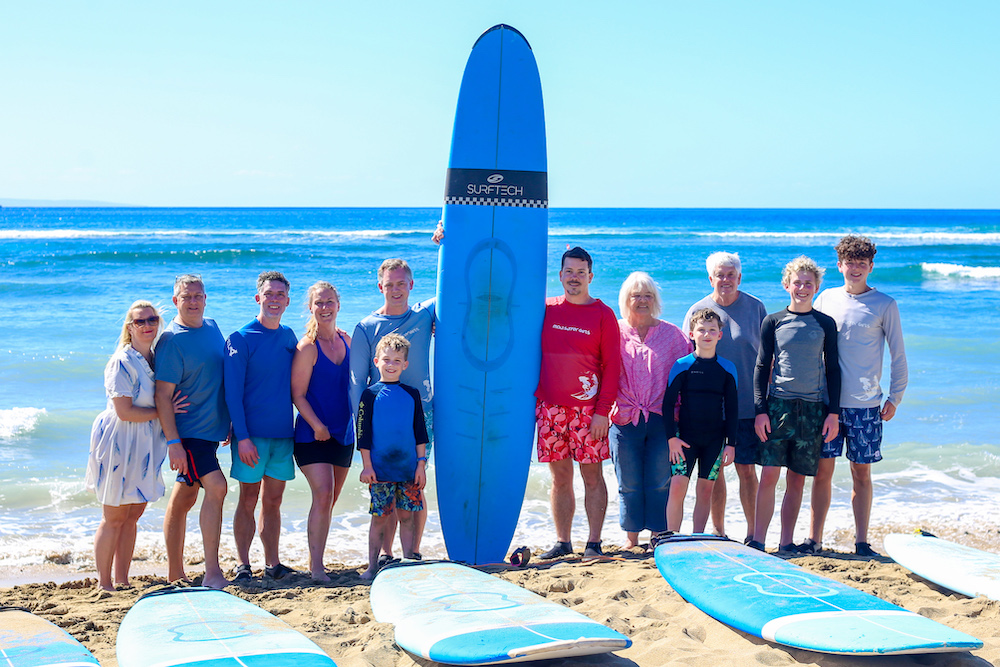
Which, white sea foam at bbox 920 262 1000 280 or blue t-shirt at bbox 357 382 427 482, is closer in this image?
blue t-shirt at bbox 357 382 427 482

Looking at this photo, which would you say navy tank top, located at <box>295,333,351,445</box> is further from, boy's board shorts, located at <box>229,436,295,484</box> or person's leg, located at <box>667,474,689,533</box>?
person's leg, located at <box>667,474,689,533</box>

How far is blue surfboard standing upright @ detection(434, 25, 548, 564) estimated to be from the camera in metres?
4.09

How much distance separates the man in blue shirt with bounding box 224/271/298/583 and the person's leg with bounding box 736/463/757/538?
7.41 ft

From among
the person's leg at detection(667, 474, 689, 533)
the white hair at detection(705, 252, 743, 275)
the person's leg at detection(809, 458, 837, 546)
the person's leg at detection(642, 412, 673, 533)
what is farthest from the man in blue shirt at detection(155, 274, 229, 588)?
the person's leg at detection(809, 458, 837, 546)

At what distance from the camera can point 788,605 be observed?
105 inches

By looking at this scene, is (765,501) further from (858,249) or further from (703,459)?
(858,249)

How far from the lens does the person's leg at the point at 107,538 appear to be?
132 inches

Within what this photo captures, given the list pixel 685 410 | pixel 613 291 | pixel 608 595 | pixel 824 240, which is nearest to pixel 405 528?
pixel 608 595

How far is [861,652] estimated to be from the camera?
88.9 inches

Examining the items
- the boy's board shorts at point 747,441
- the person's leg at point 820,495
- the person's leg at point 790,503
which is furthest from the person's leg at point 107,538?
the person's leg at point 820,495

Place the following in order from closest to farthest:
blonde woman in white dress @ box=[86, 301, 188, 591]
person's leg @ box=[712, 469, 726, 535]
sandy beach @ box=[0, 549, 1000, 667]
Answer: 1. sandy beach @ box=[0, 549, 1000, 667]
2. blonde woman in white dress @ box=[86, 301, 188, 591]
3. person's leg @ box=[712, 469, 726, 535]

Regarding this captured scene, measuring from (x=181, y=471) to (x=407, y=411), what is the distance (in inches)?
39.8

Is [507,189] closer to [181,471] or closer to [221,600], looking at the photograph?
[181,471]

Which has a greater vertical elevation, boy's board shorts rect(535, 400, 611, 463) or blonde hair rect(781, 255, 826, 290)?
blonde hair rect(781, 255, 826, 290)
